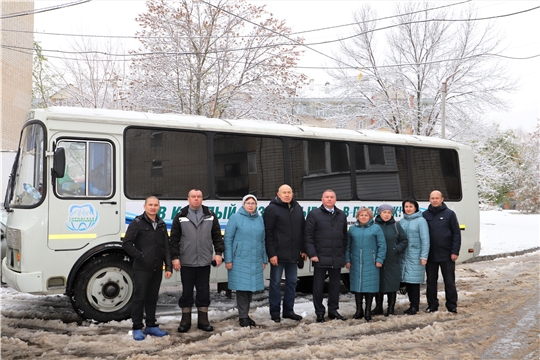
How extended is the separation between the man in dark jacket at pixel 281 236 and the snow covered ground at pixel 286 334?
1.40 ft

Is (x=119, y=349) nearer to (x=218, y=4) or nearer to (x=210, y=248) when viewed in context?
(x=210, y=248)

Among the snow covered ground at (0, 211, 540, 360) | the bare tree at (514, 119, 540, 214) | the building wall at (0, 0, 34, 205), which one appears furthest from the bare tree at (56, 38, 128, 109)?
the bare tree at (514, 119, 540, 214)

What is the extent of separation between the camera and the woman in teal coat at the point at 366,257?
7621 millimetres

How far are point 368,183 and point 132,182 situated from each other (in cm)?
463

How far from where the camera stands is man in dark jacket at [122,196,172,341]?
627 cm

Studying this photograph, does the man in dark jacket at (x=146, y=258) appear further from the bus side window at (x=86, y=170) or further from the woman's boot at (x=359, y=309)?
the woman's boot at (x=359, y=309)

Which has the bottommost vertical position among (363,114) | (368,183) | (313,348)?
(313,348)

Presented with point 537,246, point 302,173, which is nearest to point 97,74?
point 302,173

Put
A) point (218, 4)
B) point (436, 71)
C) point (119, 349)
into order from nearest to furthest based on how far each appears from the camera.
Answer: point (119, 349) < point (218, 4) < point (436, 71)

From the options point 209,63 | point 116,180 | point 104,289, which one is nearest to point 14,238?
point 104,289

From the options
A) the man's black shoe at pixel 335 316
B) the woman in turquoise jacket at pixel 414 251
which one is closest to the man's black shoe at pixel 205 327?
the man's black shoe at pixel 335 316

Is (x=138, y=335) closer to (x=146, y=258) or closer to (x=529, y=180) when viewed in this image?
(x=146, y=258)

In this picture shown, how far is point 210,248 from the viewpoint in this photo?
22.4 feet

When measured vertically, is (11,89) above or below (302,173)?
above
